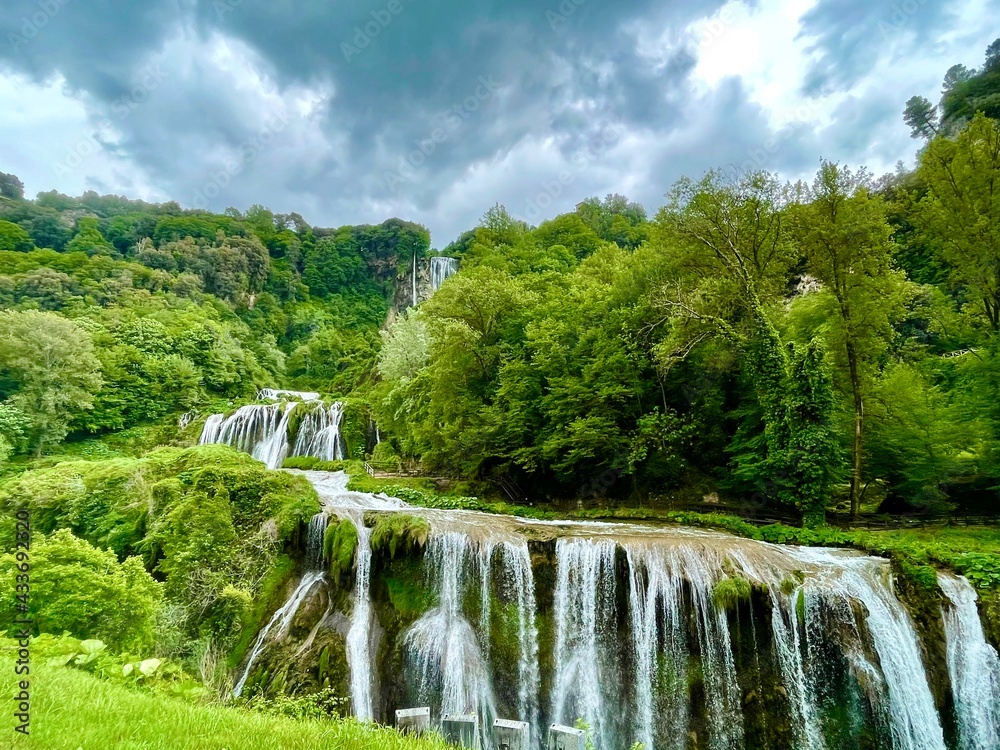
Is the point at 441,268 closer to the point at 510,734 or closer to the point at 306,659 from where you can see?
the point at 306,659

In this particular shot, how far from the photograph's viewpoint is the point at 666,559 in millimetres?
11016

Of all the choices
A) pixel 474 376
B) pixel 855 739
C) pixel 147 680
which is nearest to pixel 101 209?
pixel 474 376

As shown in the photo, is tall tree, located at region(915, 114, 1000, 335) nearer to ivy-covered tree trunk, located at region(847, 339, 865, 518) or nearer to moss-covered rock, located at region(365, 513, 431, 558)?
ivy-covered tree trunk, located at region(847, 339, 865, 518)

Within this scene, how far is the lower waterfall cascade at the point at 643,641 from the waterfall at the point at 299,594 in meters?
0.05

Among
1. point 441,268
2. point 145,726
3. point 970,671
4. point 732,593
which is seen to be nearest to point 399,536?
point 732,593

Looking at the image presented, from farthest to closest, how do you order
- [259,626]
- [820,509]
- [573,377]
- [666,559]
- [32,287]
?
[32,287] < [573,377] < [820,509] < [259,626] < [666,559]

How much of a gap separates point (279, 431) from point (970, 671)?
33.9m

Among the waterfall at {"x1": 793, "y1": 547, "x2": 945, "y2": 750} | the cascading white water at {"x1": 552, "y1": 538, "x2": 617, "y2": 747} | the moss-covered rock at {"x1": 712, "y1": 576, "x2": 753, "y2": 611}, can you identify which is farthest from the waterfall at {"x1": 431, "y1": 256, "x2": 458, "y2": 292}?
the waterfall at {"x1": 793, "y1": 547, "x2": 945, "y2": 750}

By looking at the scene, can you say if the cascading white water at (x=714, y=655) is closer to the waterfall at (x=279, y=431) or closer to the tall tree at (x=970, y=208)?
the tall tree at (x=970, y=208)

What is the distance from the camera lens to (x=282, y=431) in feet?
105

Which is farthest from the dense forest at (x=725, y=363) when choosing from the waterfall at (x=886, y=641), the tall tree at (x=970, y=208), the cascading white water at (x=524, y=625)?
the cascading white water at (x=524, y=625)

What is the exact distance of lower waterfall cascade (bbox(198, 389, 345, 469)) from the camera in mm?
31297

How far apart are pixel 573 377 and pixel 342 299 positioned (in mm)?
62647

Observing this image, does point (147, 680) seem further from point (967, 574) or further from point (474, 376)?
point (474, 376)
